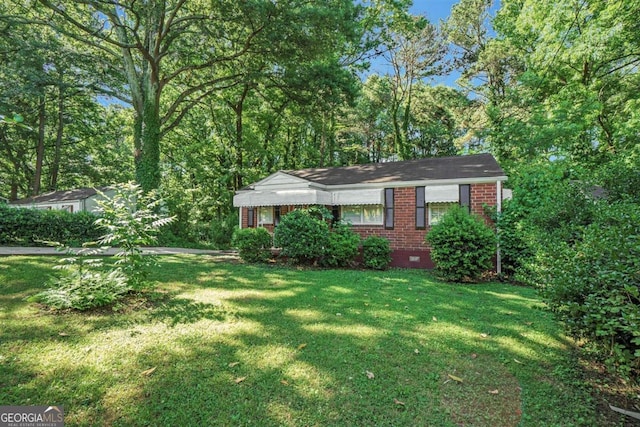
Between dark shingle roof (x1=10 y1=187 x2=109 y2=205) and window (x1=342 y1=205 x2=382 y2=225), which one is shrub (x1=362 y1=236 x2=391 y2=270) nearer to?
window (x1=342 y1=205 x2=382 y2=225)

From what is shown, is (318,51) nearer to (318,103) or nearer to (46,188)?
(318,103)

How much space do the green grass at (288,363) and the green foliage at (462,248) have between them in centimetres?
320

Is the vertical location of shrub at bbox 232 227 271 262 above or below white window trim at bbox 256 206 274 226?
below

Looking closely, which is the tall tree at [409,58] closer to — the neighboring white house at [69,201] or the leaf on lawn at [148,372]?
the neighboring white house at [69,201]

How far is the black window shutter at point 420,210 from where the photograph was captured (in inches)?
540

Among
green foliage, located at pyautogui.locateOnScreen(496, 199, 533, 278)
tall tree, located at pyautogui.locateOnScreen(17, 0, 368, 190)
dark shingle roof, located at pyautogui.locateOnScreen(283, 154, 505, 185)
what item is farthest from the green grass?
tall tree, located at pyautogui.locateOnScreen(17, 0, 368, 190)

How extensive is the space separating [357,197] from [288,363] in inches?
447

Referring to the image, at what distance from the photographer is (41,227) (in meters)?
14.5

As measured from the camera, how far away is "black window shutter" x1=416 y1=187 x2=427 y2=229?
1373 centimetres

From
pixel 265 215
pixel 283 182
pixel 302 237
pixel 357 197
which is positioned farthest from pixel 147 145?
pixel 357 197

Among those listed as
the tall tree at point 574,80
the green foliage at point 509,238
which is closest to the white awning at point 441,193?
the green foliage at point 509,238

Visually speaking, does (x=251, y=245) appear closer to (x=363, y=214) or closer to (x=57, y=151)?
(x=363, y=214)

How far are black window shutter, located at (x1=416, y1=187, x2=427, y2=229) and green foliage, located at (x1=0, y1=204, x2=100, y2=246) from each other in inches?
573

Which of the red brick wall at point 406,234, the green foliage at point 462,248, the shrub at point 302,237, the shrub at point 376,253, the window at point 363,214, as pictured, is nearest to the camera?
the green foliage at point 462,248
